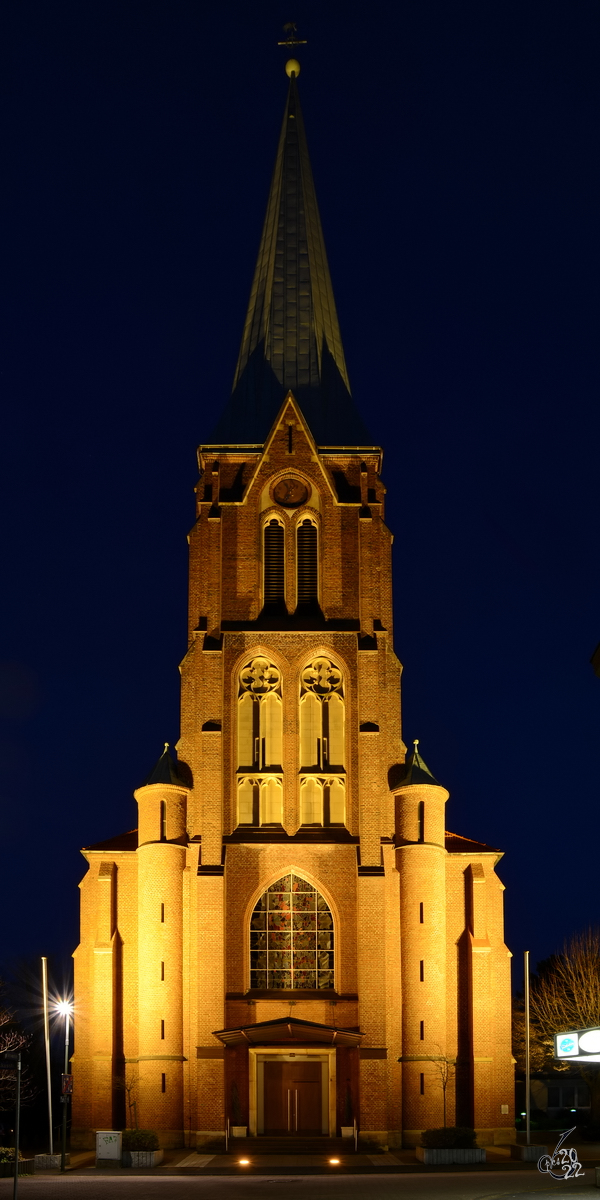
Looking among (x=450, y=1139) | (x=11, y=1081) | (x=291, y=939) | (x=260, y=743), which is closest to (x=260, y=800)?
(x=260, y=743)

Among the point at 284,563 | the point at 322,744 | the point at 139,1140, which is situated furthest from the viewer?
the point at 284,563

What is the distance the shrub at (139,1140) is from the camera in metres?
50.4

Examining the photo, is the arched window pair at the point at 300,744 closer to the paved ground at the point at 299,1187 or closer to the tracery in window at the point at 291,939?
the tracery in window at the point at 291,939

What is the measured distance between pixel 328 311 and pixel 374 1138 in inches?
1480

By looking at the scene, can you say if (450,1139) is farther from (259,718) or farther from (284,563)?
(284,563)

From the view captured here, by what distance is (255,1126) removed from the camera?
55.3 metres

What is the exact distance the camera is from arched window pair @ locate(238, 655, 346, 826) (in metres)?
59.3

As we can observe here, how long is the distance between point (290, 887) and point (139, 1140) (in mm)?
11474

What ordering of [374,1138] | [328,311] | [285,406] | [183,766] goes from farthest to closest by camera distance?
1. [328,311]
2. [285,406]
3. [183,766]
4. [374,1138]

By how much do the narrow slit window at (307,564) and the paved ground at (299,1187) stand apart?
2422 cm

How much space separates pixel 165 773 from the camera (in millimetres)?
→ 58906

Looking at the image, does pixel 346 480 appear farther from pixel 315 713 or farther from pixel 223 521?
pixel 315 713

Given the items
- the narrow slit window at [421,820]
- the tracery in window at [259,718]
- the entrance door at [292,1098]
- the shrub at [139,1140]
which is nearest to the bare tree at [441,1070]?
the entrance door at [292,1098]

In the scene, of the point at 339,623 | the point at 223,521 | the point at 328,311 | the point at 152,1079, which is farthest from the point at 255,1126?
the point at 328,311
